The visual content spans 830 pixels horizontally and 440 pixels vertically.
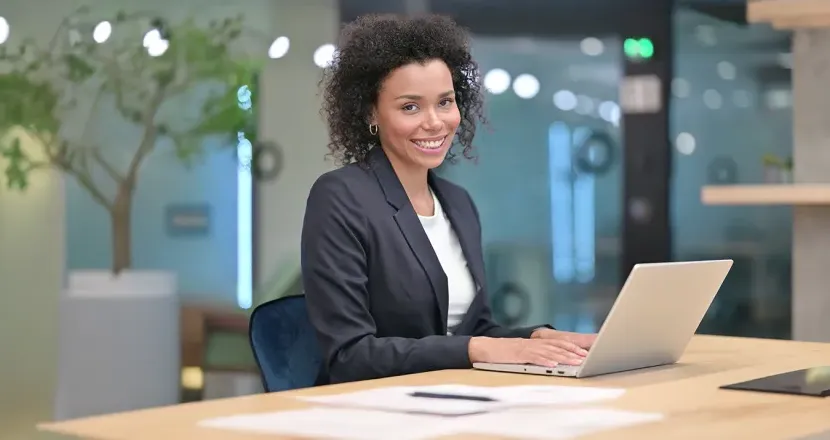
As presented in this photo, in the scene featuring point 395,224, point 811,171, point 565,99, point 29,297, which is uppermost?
point 565,99

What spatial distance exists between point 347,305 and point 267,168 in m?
2.37

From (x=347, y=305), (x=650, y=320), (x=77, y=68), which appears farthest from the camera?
(x=77, y=68)

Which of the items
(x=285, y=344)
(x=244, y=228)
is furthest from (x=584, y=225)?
(x=285, y=344)

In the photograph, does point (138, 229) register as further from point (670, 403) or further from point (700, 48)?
point (670, 403)

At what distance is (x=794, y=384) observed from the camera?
1874 mm

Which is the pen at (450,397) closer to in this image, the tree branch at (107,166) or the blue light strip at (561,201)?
the tree branch at (107,166)

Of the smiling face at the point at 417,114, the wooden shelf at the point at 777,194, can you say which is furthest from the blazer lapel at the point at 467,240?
the wooden shelf at the point at 777,194

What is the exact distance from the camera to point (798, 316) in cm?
380

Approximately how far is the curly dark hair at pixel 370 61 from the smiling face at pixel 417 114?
29 mm

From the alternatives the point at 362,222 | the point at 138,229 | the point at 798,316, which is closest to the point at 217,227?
the point at 138,229

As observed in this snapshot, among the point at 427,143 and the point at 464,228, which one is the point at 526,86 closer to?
the point at 464,228

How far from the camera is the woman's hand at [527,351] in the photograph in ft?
6.65

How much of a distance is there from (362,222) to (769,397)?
857mm

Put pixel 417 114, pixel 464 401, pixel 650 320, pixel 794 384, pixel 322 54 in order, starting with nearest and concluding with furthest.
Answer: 1. pixel 464 401
2. pixel 794 384
3. pixel 650 320
4. pixel 417 114
5. pixel 322 54
